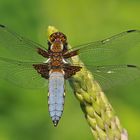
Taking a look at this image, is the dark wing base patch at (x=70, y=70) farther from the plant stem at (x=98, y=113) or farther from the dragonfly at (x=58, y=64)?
A: the plant stem at (x=98, y=113)

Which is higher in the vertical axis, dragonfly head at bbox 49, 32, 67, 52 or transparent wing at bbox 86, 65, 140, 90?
dragonfly head at bbox 49, 32, 67, 52

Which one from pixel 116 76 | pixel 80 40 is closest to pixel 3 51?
pixel 80 40

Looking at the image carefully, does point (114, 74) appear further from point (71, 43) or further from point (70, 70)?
point (71, 43)

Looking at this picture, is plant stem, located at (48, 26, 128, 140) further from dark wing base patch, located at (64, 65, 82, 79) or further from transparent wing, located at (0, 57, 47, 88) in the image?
transparent wing, located at (0, 57, 47, 88)

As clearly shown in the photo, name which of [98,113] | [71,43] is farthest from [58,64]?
[71,43]

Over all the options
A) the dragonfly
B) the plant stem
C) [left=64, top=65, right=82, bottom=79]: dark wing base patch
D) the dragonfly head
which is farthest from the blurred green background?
the plant stem

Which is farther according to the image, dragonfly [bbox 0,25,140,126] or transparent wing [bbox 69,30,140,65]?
transparent wing [bbox 69,30,140,65]

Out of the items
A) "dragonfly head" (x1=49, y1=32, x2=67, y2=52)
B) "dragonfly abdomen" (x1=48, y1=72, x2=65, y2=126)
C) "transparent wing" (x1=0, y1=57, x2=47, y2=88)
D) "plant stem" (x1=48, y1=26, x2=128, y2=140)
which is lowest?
"plant stem" (x1=48, y1=26, x2=128, y2=140)

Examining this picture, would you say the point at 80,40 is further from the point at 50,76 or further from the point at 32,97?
the point at 50,76
